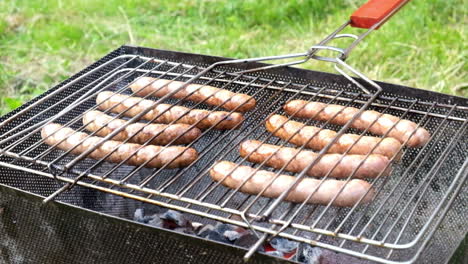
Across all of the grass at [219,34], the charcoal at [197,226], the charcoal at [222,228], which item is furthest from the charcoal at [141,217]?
the grass at [219,34]

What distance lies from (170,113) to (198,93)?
225mm

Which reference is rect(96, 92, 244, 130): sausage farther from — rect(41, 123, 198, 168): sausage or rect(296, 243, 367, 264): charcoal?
rect(296, 243, 367, 264): charcoal

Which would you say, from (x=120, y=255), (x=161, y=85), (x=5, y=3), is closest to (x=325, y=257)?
(x=120, y=255)

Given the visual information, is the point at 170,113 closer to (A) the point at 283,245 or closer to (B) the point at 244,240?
(B) the point at 244,240

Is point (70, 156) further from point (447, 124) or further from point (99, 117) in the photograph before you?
point (447, 124)

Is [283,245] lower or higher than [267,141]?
lower

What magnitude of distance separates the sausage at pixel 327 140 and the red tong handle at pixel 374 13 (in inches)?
23.9

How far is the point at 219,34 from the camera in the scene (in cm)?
640

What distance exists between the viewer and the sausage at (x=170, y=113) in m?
2.97

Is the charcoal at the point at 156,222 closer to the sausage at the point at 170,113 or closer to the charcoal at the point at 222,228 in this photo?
the charcoal at the point at 222,228

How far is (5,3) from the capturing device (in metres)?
7.28

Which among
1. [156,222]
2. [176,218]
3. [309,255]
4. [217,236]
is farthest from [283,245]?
[156,222]

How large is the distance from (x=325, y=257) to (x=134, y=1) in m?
5.06

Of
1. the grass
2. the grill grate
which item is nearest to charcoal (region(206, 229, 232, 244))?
the grill grate
